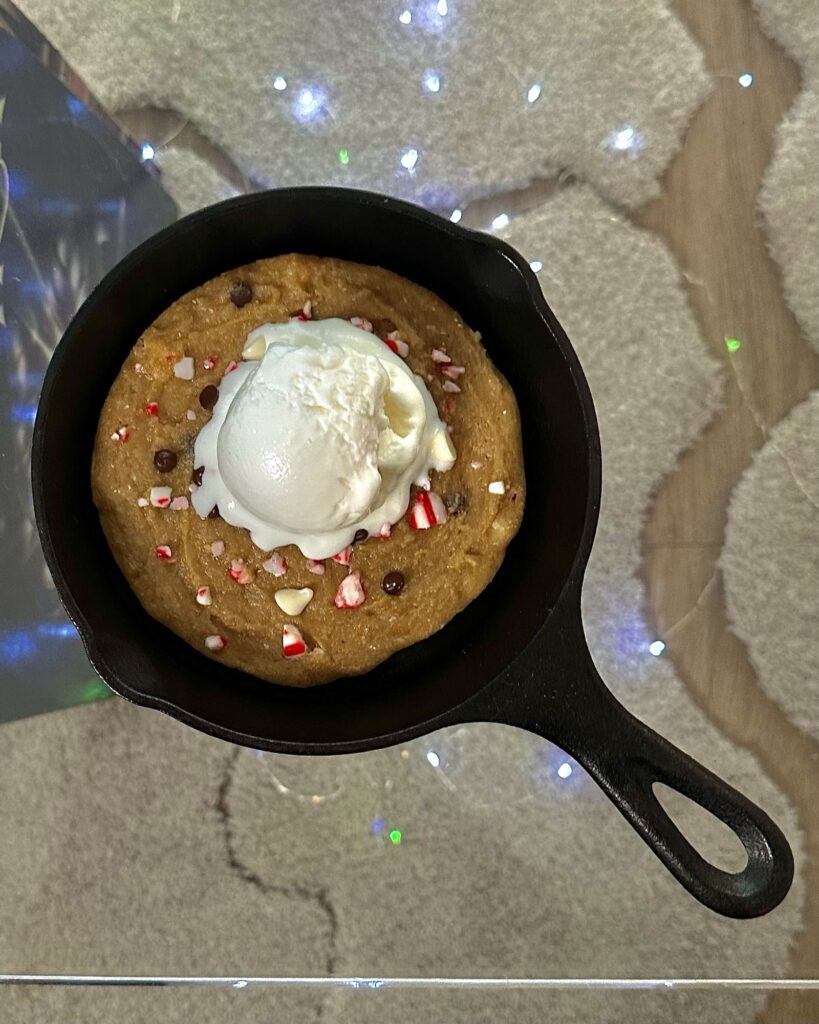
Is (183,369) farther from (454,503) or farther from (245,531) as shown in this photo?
(454,503)

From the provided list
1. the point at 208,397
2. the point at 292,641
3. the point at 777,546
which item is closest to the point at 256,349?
the point at 208,397

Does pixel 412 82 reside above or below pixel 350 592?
above

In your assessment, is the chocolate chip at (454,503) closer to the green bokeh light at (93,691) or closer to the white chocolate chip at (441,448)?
the white chocolate chip at (441,448)

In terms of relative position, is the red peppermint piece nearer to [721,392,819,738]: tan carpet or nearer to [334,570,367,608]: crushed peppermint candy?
[334,570,367,608]: crushed peppermint candy

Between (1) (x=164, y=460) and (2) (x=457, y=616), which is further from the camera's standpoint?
(2) (x=457, y=616)

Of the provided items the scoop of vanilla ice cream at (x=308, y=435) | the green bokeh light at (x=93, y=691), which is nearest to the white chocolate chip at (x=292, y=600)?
the scoop of vanilla ice cream at (x=308, y=435)

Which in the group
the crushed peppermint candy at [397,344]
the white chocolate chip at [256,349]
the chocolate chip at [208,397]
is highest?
the crushed peppermint candy at [397,344]
